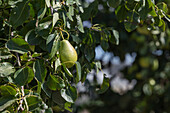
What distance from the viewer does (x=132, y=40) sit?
2.08 m

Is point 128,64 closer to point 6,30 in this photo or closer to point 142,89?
point 142,89

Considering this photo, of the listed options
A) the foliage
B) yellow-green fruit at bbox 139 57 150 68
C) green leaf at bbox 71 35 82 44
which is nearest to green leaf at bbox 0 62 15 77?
the foliage

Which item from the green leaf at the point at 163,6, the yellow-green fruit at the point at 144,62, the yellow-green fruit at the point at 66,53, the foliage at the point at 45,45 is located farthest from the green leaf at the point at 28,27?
the yellow-green fruit at the point at 144,62

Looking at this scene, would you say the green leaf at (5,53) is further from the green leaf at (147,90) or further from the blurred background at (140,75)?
the green leaf at (147,90)

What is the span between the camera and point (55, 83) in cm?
78

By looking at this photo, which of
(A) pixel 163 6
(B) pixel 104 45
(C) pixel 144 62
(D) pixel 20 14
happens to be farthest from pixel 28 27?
(C) pixel 144 62

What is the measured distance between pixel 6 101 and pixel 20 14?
0.25m

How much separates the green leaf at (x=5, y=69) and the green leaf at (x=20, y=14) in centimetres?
12

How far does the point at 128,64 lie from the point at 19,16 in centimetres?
164

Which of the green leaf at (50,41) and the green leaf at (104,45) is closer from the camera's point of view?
the green leaf at (50,41)

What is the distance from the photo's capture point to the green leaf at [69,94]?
815 millimetres

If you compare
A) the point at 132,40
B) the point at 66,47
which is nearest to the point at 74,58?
the point at 66,47

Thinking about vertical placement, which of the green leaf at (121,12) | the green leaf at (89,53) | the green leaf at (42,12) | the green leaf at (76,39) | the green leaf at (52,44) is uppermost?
the green leaf at (42,12)

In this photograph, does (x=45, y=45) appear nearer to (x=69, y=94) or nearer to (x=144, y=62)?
(x=69, y=94)
